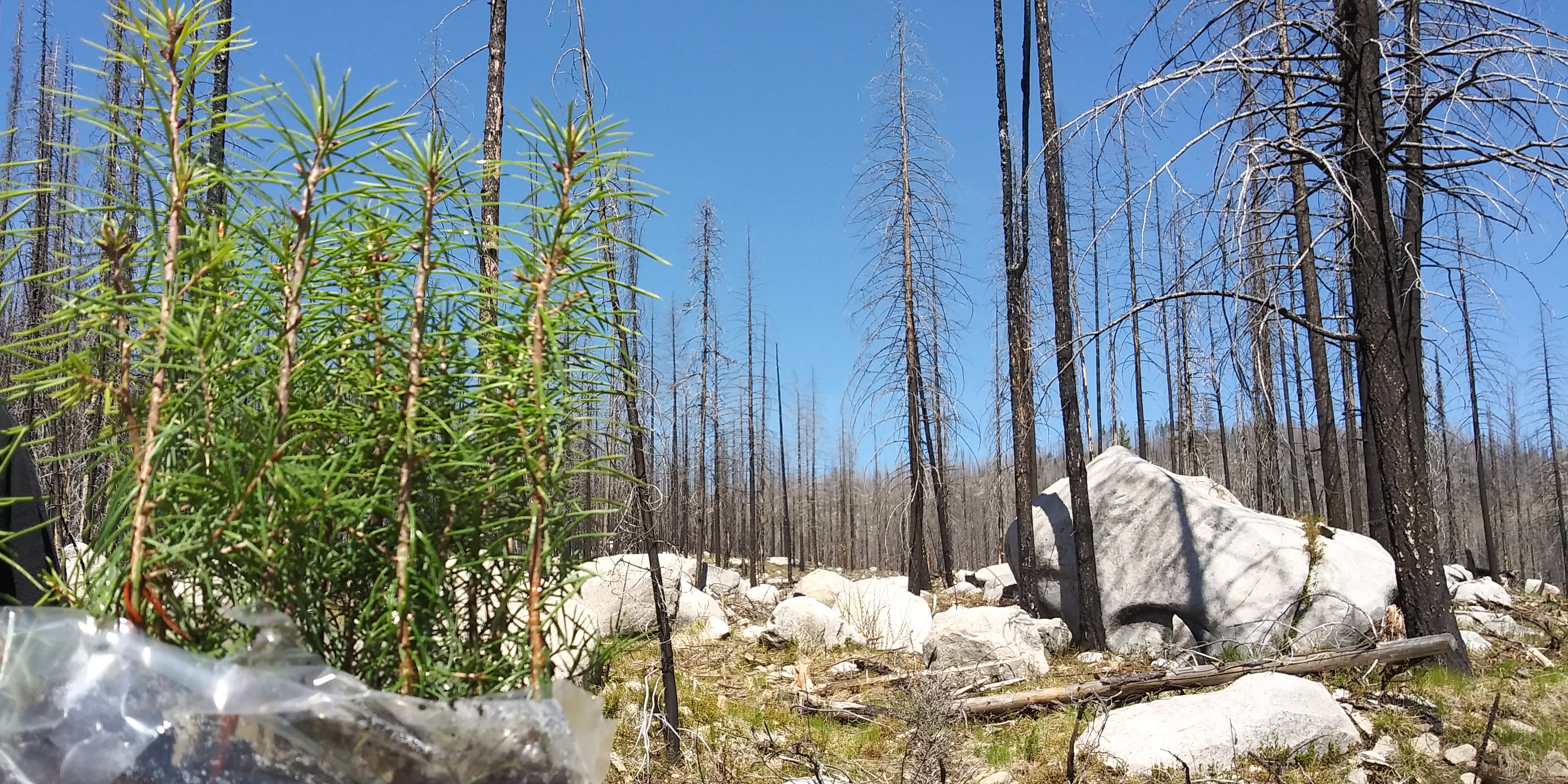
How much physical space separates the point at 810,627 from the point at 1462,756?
6.30 metres

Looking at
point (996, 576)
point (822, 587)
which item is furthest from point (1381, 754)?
point (996, 576)

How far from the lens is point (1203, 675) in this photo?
668 cm

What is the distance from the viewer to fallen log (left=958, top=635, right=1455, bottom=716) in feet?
20.5

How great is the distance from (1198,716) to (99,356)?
574 cm

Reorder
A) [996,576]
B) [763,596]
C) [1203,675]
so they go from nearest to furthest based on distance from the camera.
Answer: [1203,675] < [763,596] < [996,576]

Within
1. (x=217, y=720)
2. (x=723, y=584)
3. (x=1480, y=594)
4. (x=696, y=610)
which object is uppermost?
(x=217, y=720)

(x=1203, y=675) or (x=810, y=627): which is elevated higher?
(x=1203, y=675)

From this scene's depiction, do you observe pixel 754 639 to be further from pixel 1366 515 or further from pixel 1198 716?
pixel 1366 515

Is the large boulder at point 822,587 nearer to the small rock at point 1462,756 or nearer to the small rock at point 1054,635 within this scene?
the small rock at point 1054,635

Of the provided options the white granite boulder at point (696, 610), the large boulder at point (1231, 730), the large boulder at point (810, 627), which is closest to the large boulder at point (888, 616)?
the large boulder at point (810, 627)

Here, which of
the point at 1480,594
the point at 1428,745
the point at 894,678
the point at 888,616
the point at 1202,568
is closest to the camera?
the point at 1428,745

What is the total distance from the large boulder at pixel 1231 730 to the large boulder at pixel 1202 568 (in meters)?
2.91

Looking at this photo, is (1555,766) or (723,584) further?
(723,584)

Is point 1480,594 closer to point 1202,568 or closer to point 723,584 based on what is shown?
point 1202,568
